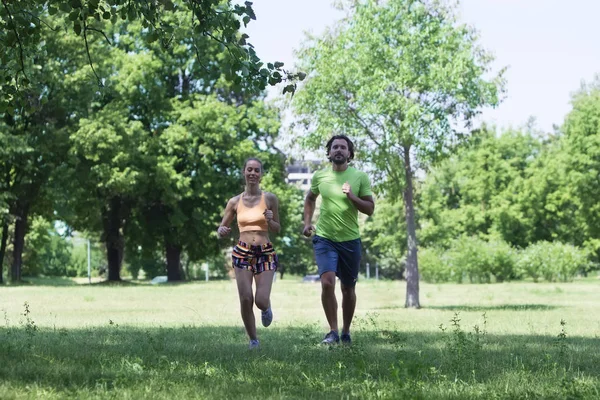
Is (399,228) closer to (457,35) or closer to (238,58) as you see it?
(457,35)

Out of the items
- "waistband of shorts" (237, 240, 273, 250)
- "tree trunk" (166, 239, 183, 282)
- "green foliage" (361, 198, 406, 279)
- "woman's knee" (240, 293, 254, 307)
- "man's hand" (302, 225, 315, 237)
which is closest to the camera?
"woman's knee" (240, 293, 254, 307)

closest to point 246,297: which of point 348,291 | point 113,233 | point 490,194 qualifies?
point 348,291

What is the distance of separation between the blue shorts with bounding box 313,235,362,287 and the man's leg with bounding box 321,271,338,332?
8 cm

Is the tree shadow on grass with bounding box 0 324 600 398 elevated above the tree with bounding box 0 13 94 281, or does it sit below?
below

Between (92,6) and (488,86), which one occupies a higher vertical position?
(488,86)

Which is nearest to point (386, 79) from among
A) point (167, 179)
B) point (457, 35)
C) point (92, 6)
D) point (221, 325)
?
point (457, 35)

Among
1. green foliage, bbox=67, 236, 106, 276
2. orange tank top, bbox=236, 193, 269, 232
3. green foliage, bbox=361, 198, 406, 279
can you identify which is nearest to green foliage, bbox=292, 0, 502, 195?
orange tank top, bbox=236, 193, 269, 232

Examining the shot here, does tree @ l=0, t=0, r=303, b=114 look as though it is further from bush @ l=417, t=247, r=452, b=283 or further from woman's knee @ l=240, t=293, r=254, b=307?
bush @ l=417, t=247, r=452, b=283

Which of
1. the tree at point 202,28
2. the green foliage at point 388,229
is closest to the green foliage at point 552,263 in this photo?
the green foliage at point 388,229

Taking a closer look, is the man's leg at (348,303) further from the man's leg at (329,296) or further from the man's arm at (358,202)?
the man's arm at (358,202)

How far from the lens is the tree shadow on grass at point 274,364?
20.1ft

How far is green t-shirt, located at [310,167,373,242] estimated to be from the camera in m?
9.84

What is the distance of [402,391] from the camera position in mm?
5820

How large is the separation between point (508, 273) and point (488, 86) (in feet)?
109
